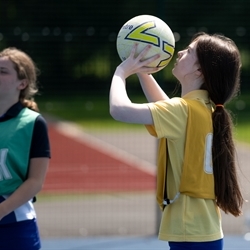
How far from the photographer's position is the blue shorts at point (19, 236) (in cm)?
366

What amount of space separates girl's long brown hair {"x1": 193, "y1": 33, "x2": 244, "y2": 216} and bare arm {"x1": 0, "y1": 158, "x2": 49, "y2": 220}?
92 cm

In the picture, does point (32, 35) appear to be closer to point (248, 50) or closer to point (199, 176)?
point (248, 50)

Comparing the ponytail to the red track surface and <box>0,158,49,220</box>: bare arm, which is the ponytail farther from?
the red track surface

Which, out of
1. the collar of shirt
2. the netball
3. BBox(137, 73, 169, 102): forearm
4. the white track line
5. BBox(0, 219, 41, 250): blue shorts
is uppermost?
the netball

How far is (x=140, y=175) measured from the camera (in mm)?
11070

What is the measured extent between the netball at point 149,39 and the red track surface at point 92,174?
617cm

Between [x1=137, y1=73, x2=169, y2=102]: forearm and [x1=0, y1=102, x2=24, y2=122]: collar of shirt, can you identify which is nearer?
[x1=137, y1=73, x2=169, y2=102]: forearm

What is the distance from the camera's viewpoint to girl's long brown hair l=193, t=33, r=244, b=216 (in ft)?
10.8

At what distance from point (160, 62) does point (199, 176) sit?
0.54 meters

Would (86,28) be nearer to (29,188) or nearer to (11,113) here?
(11,113)

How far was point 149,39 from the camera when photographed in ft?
11.0

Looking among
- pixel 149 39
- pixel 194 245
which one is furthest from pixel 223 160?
pixel 149 39

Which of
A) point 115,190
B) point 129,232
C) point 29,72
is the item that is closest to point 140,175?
point 115,190

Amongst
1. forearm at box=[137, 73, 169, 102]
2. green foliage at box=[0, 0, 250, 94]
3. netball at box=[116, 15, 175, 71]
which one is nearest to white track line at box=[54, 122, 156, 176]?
green foliage at box=[0, 0, 250, 94]
